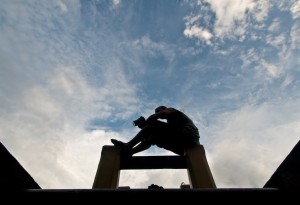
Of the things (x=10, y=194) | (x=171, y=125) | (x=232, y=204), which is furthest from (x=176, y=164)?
(x=10, y=194)

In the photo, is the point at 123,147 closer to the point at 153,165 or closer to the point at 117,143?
the point at 117,143

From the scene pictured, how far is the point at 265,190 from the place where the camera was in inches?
60.1

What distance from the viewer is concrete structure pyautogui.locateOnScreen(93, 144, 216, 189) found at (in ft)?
8.48

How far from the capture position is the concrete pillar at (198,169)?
254 centimetres

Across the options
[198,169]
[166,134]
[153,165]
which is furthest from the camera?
[166,134]

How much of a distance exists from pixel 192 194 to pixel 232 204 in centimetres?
30

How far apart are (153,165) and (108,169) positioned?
2.34ft

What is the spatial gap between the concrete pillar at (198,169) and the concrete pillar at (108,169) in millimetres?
935

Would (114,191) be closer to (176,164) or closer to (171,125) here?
(176,164)

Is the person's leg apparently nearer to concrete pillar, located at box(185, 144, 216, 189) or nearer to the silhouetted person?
the silhouetted person

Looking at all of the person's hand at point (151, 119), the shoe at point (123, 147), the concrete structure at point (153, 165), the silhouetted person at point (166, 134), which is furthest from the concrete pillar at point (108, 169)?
the person's hand at point (151, 119)

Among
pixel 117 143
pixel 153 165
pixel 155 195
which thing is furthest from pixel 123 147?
pixel 155 195

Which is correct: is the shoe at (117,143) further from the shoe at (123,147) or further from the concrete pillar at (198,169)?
the concrete pillar at (198,169)

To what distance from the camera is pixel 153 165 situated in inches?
126
